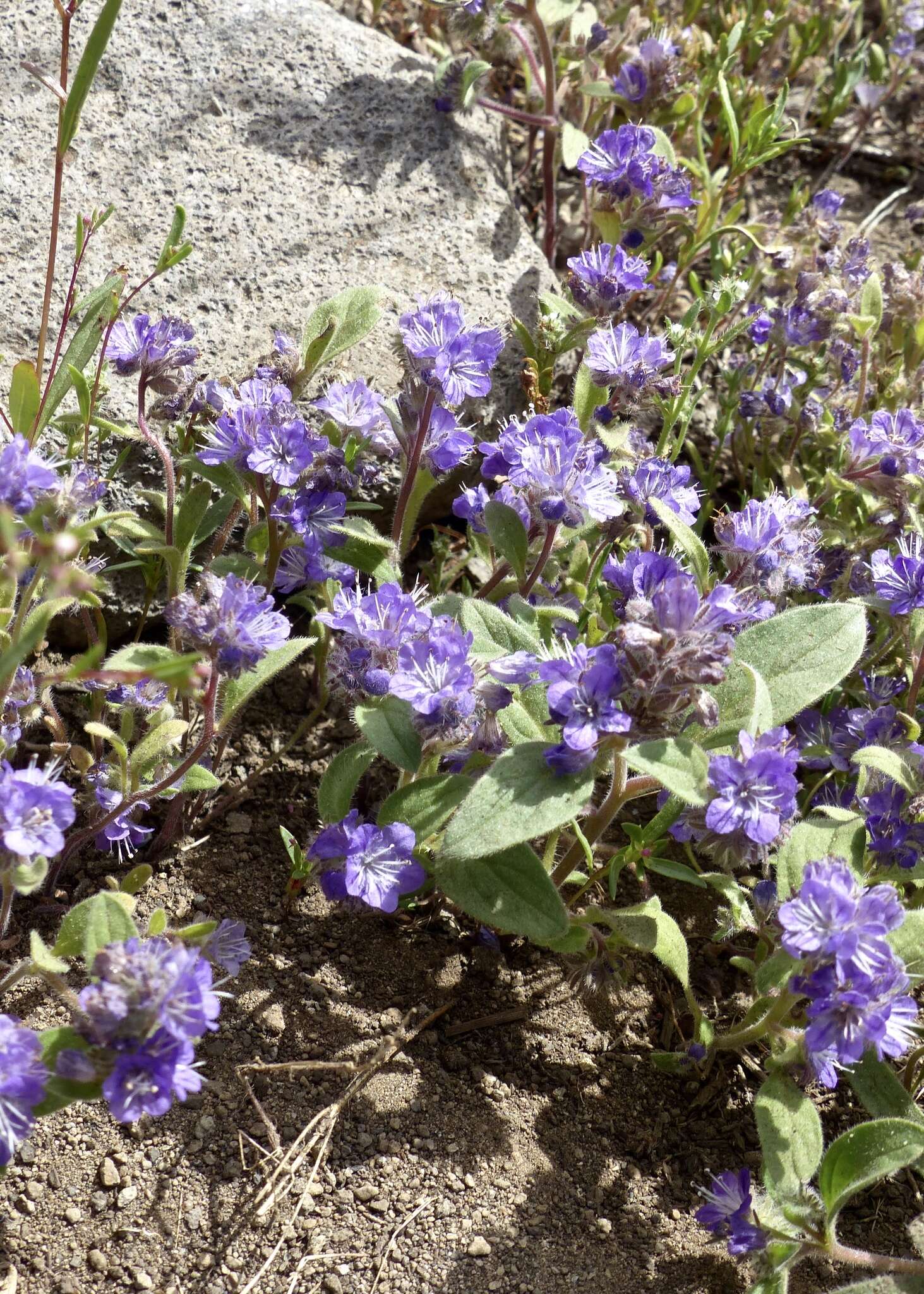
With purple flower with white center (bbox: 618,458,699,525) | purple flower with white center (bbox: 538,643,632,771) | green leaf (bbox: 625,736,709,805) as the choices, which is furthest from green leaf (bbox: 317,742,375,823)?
purple flower with white center (bbox: 618,458,699,525)

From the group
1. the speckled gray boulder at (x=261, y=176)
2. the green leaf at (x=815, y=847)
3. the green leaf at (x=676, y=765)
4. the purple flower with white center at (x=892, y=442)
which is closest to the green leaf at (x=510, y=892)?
the green leaf at (x=676, y=765)

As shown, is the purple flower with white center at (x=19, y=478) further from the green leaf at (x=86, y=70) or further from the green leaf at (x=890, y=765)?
the green leaf at (x=890, y=765)

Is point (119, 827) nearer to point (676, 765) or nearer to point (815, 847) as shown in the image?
point (676, 765)

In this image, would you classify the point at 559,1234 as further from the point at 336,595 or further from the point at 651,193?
the point at 651,193

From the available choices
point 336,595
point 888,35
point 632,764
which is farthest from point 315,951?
point 888,35

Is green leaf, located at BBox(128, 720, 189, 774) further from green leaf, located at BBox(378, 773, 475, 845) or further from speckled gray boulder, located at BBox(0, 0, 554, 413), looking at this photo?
speckled gray boulder, located at BBox(0, 0, 554, 413)
